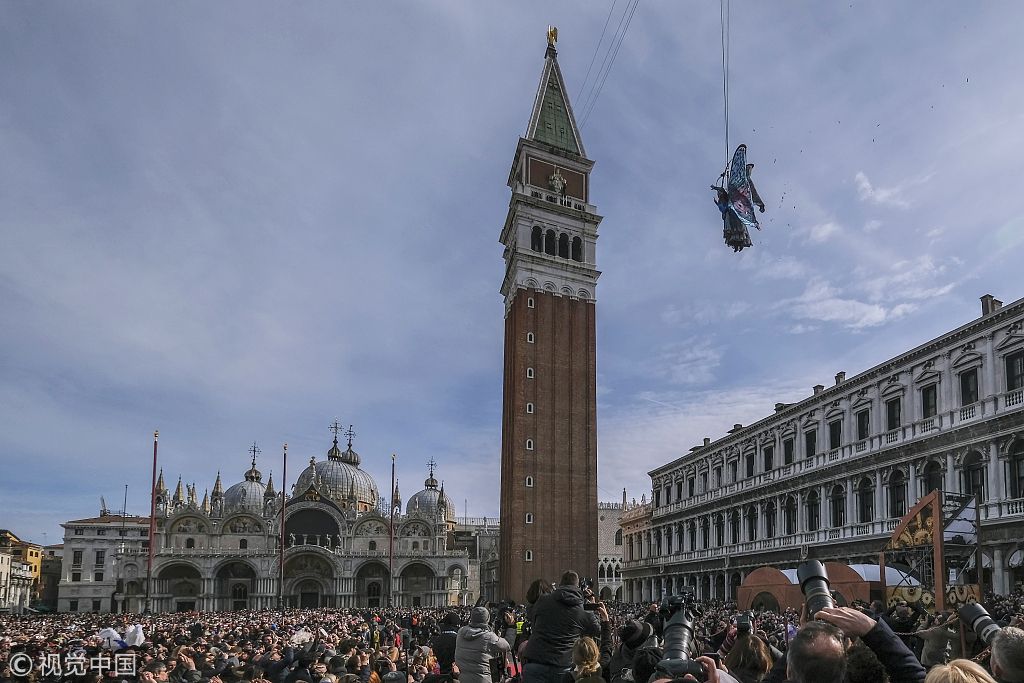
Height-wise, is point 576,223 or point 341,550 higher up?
point 576,223

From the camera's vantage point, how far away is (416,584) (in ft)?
246

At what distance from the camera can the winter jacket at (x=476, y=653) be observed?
7934 mm

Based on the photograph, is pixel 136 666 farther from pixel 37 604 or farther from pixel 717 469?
pixel 37 604

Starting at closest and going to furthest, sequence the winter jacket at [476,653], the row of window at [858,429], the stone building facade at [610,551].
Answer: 1. the winter jacket at [476,653]
2. the row of window at [858,429]
3. the stone building facade at [610,551]

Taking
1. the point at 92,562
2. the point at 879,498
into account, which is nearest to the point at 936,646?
the point at 879,498

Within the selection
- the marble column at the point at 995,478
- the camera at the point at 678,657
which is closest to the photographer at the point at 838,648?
the camera at the point at 678,657

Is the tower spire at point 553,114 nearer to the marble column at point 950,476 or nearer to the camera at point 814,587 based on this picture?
the marble column at point 950,476

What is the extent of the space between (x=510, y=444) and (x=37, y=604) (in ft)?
219

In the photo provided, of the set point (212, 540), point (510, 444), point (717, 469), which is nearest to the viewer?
point (717, 469)

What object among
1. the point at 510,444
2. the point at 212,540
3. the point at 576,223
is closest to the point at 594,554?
the point at 510,444

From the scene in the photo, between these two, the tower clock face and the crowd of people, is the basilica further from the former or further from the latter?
the crowd of people

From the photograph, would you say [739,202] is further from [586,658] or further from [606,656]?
[586,658]

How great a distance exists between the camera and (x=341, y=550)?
241 feet

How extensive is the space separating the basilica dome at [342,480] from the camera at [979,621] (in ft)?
268
